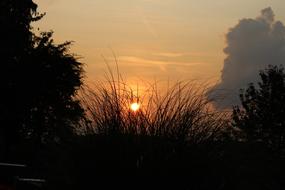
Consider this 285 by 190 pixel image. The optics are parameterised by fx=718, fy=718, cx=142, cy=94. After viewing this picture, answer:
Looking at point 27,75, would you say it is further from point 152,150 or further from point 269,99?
point 152,150

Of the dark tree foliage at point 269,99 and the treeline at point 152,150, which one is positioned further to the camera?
the dark tree foliage at point 269,99

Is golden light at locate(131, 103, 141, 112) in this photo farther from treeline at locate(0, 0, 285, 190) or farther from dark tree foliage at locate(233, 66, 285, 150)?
dark tree foliage at locate(233, 66, 285, 150)

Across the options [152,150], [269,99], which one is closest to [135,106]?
[152,150]

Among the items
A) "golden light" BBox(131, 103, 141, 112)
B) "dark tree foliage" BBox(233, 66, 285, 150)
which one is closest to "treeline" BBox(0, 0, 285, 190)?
"golden light" BBox(131, 103, 141, 112)

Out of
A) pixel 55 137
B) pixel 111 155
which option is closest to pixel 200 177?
pixel 111 155

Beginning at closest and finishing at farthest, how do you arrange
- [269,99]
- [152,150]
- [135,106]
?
1. [152,150]
2. [135,106]
3. [269,99]

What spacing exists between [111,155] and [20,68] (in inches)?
1151

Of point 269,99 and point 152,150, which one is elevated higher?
point 269,99

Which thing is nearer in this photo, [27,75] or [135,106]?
[135,106]

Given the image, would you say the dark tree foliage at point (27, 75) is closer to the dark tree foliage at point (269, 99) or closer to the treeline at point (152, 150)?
the dark tree foliage at point (269, 99)

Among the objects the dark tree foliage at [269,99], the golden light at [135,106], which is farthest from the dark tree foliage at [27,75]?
the golden light at [135,106]

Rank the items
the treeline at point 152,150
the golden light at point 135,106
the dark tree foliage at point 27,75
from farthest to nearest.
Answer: the dark tree foliage at point 27,75
the golden light at point 135,106
the treeline at point 152,150

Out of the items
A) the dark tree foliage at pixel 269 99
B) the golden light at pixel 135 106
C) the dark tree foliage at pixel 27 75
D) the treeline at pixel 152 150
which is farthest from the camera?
the dark tree foliage at pixel 27 75

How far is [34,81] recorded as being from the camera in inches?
1444
